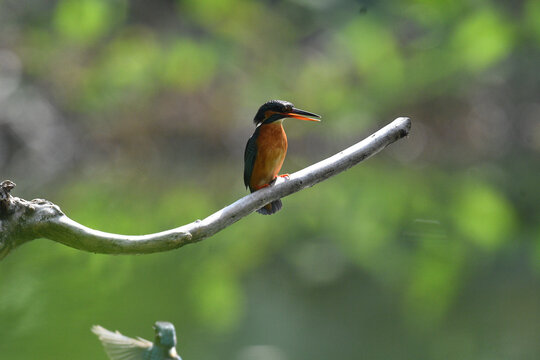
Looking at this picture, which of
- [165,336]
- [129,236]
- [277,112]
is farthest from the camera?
[277,112]

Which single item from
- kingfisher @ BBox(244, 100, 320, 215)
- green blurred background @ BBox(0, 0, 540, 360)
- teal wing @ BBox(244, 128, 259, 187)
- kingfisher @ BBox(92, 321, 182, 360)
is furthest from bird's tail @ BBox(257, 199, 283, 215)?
green blurred background @ BBox(0, 0, 540, 360)

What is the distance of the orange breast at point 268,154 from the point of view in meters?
A: 2.97

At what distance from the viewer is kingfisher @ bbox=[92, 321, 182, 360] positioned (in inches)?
89.6

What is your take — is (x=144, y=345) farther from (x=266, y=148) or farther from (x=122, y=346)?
(x=266, y=148)

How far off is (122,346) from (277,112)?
1.07 metres

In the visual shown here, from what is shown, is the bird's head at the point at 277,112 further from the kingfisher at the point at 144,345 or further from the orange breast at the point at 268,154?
the kingfisher at the point at 144,345

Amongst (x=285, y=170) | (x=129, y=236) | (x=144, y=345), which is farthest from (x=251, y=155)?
(x=285, y=170)

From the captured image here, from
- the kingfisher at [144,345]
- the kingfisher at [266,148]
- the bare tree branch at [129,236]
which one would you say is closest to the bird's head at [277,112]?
→ the kingfisher at [266,148]

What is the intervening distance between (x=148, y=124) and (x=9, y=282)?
8.87 metres

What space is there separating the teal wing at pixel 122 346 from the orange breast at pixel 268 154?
2.86 ft

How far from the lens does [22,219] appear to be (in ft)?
8.08

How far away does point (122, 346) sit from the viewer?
240 centimetres

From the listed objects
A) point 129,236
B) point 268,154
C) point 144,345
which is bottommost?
point 144,345

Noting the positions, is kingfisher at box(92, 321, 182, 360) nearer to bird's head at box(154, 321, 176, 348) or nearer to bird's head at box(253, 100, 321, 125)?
bird's head at box(154, 321, 176, 348)
